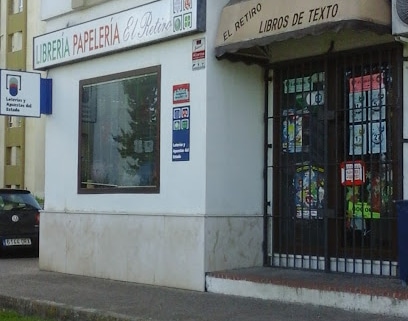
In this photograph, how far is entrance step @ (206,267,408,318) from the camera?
8336 mm

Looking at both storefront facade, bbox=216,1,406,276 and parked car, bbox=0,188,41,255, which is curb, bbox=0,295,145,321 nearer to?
storefront facade, bbox=216,1,406,276

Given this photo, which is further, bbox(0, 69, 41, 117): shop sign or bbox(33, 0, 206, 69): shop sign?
bbox(0, 69, 41, 117): shop sign

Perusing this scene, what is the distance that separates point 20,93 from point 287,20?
526cm

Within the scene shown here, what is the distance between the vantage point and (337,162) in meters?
10.1

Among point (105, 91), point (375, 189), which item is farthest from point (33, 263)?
point (375, 189)

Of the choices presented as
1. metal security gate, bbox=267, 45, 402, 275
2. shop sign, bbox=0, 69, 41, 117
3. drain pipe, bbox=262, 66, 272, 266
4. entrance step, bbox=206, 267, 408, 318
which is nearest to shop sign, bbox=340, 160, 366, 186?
metal security gate, bbox=267, 45, 402, 275

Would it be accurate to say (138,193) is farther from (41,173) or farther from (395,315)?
(41,173)

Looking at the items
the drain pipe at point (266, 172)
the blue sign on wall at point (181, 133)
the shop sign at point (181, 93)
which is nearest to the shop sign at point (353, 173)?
the drain pipe at point (266, 172)

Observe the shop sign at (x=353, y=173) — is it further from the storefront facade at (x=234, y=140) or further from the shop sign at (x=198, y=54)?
the shop sign at (x=198, y=54)

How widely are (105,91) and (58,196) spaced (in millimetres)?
1988

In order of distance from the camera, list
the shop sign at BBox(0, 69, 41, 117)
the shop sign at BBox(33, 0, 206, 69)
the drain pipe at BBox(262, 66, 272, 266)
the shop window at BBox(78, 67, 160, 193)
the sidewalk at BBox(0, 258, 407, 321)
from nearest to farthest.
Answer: the sidewalk at BBox(0, 258, 407, 321) → the shop sign at BBox(33, 0, 206, 69) → the drain pipe at BBox(262, 66, 272, 266) → the shop window at BBox(78, 67, 160, 193) → the shop sign at BBox(0, 69, 41, 117)

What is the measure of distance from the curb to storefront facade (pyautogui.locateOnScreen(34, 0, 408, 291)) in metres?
1.88

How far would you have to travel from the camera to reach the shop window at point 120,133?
37.3ft

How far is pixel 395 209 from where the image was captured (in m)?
9.36
